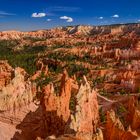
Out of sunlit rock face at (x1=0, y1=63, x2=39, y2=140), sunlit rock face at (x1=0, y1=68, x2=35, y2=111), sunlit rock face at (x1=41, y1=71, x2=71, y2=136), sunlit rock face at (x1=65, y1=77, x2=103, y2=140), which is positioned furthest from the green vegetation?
sunlit rock face at (x1=65, y1=77, x2=103, y2=140)

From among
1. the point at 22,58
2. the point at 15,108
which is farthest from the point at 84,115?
the point at 22,58

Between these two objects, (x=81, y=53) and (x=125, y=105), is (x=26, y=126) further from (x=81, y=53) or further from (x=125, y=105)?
(x=81, y=53)

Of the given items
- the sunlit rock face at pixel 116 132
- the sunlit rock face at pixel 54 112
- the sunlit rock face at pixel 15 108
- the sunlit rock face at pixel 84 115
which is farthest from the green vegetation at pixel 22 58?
the sunlit rock face at pixel 116 132

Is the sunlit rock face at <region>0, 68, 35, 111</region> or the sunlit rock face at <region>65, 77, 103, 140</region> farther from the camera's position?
the sunlit rock face at <region>0, 68, 35, 111</region>

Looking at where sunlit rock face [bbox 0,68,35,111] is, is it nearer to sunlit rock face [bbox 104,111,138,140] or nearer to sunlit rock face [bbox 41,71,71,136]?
sunlit rock face [bbox 41,71,71,136]

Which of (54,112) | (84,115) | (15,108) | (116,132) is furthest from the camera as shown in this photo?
(15,108)

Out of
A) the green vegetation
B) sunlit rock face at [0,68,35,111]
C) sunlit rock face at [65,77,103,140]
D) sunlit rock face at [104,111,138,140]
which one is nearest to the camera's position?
sunlit rock face at [104,111,138,140]

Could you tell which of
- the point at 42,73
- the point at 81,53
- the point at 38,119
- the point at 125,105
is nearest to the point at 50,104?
the point at 38,119

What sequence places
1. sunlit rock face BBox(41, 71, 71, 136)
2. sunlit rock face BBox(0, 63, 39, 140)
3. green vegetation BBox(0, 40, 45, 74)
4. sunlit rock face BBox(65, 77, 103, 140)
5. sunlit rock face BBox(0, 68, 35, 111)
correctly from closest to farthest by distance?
sunlit rock face BBox(65, 77, 103, 140), sunlit rock face BBox(41, 71, 71, 136), sunlit rock face BBox(0, 63, 39, 140), sunlit rock face BBox(0, 68, 35, 111), green vegetation BBox(0, 40, 45, 74)

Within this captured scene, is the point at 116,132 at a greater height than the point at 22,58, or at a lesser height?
lesser

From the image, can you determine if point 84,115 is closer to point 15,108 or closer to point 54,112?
Result: point 54,112

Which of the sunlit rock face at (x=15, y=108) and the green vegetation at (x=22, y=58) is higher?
the green vegetation at (x=22, y=58)

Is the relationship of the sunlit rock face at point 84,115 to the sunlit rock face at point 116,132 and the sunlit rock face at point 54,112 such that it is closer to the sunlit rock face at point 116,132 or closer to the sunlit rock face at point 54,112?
the sunlit rock face at point 116,132
